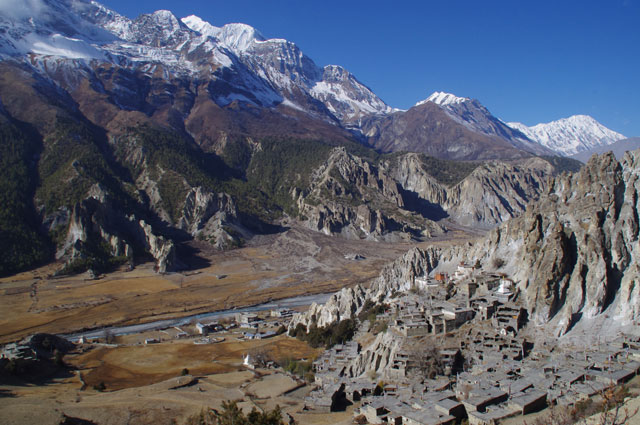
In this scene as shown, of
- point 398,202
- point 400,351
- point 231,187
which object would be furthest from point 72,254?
point 398,202

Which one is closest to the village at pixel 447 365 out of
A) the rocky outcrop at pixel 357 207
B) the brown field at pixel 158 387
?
the brown field at pixel 158 387

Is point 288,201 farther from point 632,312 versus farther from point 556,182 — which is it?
point 632,312

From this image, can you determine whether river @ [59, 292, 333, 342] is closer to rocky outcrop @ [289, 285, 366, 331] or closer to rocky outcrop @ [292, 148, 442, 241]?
rocky outcrop @ [289, 285, 366, 331]

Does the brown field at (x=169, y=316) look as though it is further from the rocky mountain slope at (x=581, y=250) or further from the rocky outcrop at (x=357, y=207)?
the rocky mountain slope at (x=581, y=250)

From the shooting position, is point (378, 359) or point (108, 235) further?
point (108, 235)

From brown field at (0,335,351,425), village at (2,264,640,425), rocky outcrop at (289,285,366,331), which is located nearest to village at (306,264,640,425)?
village at (2,264,640,425)

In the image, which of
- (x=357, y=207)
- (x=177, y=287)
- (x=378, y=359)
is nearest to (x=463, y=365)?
(x=378, y=359)

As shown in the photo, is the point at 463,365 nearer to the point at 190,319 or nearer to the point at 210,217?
the point at 190,319
